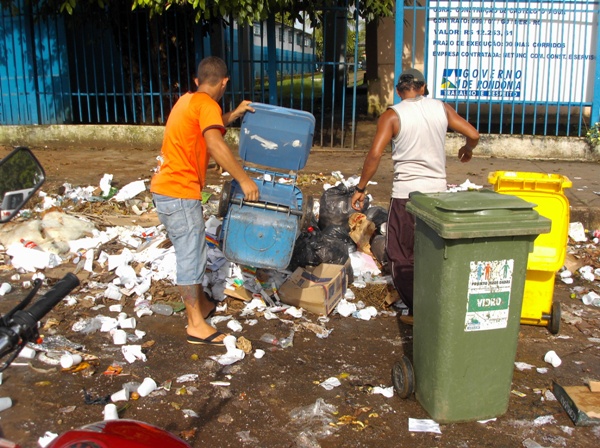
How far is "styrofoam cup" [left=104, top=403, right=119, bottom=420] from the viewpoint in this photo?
3.31 meters

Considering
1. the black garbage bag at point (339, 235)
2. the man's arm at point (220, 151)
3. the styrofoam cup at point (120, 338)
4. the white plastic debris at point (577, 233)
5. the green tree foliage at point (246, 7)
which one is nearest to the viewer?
the man's arm at point (220, 151)

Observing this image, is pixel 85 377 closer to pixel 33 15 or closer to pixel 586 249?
pixel 586 249

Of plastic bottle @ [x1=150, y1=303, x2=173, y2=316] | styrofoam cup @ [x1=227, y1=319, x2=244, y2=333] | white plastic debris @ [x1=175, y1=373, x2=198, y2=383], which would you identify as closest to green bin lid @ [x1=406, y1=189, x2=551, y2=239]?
white plastic debris @ [x1=175, y1=373, x2=198, y2=383]

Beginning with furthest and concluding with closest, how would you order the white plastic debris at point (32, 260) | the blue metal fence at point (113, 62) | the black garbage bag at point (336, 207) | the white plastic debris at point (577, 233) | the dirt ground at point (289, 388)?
the blue metal fence at point (113, 62) → the white plastic debris at point (577, 233) → the black garbage bag at point (336, 207) → the white plastic debris at point (32, 260) → the dirt ground at point (289, 388)

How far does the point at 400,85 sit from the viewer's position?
14.7 feet

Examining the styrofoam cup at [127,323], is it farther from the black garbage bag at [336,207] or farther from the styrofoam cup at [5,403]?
the black garbage bag at [336,207]

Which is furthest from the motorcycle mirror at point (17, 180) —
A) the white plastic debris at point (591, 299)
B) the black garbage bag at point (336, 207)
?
the white plastic debris at point (591, 299)

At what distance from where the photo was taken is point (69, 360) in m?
3.86

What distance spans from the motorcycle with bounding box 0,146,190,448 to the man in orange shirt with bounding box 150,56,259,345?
6.95ft

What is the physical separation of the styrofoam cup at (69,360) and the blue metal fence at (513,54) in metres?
6.58

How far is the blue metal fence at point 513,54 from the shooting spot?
9.21 metres

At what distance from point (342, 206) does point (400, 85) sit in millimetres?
1767

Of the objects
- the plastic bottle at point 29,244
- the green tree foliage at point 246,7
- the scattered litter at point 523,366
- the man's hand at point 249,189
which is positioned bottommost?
the scattered litter at point 523,366

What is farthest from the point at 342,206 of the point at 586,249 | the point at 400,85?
the point at 586,249
